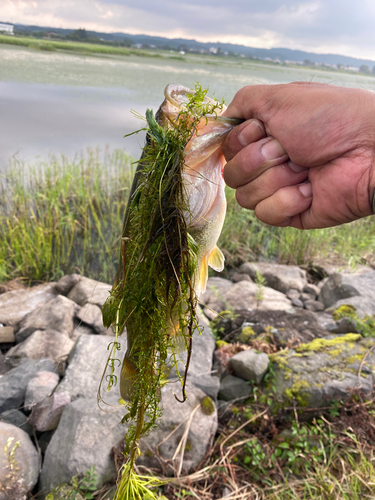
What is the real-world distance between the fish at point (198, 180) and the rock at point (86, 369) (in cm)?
160

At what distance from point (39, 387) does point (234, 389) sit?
73.3 inches

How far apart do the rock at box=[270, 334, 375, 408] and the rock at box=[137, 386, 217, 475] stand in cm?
76

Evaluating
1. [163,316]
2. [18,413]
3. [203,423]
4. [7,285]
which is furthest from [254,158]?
[7,285]

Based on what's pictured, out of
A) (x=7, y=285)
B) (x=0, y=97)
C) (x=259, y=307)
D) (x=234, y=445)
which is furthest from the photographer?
(x=0, y=97)

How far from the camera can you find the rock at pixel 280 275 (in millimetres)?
5840

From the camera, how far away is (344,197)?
180 centimetres

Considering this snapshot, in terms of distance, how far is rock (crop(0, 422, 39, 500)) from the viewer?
7.87ft

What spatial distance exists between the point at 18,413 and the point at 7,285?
122 inches

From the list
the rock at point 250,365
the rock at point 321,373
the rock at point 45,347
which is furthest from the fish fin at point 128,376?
the rock at point 45,347

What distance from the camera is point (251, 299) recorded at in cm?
506

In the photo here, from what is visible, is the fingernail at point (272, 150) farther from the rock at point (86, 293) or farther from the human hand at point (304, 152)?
the rock at point (86, 293)

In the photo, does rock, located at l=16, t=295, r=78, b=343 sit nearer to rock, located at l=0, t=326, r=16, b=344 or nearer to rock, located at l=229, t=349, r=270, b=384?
rock, located at l=0, t=326, r=16, b=344

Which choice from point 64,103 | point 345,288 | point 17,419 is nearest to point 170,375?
point 17,419

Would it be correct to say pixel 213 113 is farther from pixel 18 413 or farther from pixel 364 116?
pixel 18 413
